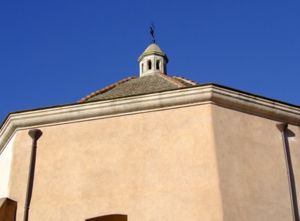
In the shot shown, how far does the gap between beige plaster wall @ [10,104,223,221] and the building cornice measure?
0.47ft

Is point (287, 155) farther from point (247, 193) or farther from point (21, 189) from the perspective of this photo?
Answer: point (21, 189)

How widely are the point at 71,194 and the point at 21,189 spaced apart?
101 cm

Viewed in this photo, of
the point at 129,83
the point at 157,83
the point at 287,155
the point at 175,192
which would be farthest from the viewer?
the point at 129,83

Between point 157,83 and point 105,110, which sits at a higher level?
point 157,83

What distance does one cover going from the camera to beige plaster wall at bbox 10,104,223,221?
1048 cm

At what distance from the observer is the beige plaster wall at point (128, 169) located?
34.4ft

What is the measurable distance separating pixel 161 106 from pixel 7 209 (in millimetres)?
3387

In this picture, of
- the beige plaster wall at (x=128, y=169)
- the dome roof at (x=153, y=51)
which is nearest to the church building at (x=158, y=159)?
the beige plaster wall at (x=128, y=169)

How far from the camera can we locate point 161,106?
11359mm

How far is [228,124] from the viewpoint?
11172mm

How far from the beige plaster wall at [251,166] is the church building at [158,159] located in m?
0.02

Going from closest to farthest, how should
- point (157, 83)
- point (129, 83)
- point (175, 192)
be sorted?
1. point (175, 192)
2. point (157, 83)
3. point (129, 83)

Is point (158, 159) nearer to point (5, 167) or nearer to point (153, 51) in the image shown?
point (5, 167)

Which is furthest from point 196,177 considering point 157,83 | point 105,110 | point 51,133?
point 157,83
